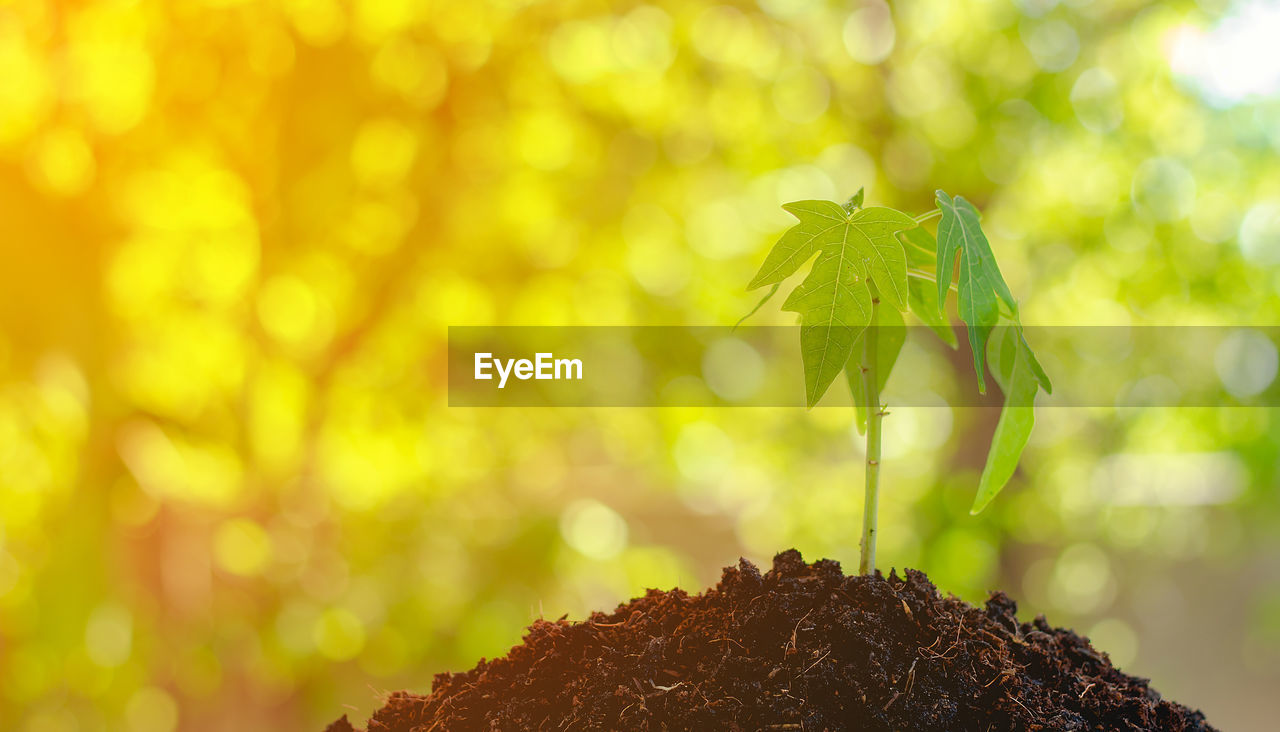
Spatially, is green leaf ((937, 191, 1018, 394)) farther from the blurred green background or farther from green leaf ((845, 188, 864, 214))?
the blurred green background

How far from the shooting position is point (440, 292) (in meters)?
2.66

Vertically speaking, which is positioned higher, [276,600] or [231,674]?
[276,600]

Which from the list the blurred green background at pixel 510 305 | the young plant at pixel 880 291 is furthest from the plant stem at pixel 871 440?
the blurred green background at pixel 510 305

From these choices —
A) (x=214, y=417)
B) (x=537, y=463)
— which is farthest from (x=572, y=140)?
(x=214, y=417)

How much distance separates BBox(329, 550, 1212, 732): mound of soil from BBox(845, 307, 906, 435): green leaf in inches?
5.3

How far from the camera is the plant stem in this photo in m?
0.68

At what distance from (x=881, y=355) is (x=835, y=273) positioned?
0.14 meters

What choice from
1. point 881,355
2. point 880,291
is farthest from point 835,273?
point 881,355

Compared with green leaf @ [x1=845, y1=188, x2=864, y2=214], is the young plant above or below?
below

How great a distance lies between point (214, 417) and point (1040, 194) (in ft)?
8.02

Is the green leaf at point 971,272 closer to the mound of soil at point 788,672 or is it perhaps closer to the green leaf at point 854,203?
the green leaf at point 854,203

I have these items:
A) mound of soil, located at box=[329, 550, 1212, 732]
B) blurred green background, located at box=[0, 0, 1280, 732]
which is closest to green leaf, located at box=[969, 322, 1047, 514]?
mound of soil, located at box=[329, 550, 1212, 732]

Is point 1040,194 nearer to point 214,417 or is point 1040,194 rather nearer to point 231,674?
point 214,417

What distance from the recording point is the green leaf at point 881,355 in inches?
28.4
